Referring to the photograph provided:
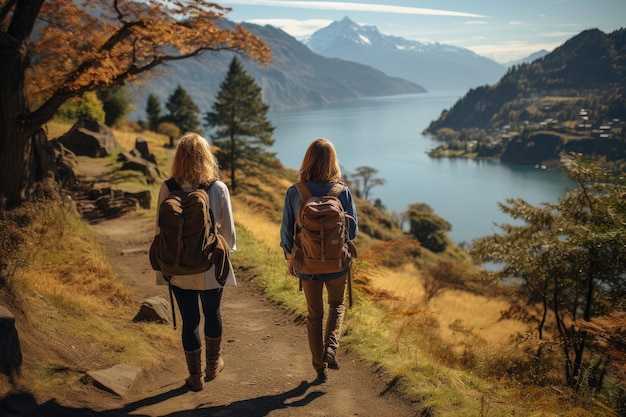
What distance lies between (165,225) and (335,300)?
1.69 meters

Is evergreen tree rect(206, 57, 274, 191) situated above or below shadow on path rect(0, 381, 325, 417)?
above

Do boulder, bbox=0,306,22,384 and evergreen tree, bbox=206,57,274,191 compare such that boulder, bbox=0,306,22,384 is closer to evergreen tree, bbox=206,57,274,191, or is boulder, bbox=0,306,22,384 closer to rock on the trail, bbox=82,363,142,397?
rock on the trail, bbox=82,363,142,397

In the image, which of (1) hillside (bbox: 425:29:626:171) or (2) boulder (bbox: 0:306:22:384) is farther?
(1) hillside (bbox: 425:29:626:171)

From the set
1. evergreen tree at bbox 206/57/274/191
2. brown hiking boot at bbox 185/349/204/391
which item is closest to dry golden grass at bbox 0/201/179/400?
brown hiking boot at bbox 185/349/204/391

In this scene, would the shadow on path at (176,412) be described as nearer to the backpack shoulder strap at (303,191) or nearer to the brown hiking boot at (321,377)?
the brown hiking boot at (321,377)

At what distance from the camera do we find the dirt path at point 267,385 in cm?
398

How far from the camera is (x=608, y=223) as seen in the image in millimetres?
9820

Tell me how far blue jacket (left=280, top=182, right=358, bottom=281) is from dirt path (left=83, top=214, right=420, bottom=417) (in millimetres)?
1159

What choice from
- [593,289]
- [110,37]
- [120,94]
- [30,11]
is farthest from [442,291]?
[120,94]

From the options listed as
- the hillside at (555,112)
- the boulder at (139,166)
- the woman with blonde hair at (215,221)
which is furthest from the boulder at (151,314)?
the hillside at (555,112)

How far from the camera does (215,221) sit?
3768mm

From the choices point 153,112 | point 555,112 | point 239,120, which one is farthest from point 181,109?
point 555,112

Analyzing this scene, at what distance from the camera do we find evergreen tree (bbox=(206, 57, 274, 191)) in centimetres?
3325

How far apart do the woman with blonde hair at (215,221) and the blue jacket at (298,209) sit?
48 cm
